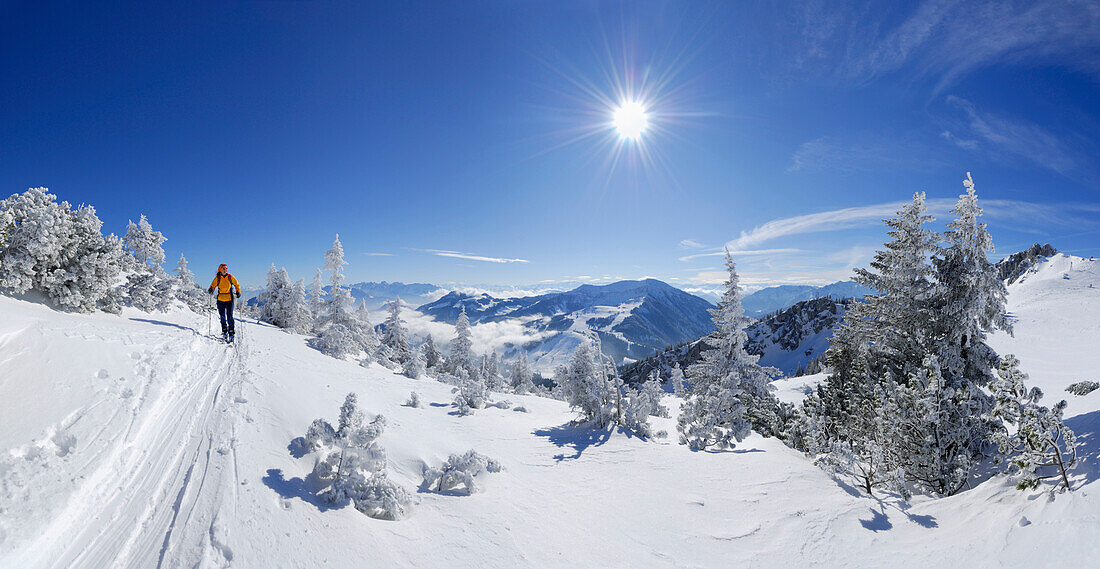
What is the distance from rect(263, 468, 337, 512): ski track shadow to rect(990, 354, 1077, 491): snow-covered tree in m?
10.1

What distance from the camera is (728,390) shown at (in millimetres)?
16109

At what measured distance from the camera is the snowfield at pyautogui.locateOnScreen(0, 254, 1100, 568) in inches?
167

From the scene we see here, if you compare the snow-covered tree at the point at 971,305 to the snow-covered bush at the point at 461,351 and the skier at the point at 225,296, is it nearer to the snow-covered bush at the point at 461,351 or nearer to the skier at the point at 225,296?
the skier at the point at 225,296

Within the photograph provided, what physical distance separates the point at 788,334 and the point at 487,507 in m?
202

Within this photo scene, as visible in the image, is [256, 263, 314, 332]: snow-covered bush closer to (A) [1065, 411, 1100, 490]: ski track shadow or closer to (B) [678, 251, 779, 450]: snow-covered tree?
(B) [678, 251, 779, 450]: snow-covered tree

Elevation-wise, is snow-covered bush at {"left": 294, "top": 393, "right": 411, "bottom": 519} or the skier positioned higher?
the skier

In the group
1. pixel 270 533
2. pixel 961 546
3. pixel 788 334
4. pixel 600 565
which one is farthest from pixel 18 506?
pixel 788 334

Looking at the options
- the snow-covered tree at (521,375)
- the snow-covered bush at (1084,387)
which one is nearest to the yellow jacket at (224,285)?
the snow-covered bush at (1084,387)

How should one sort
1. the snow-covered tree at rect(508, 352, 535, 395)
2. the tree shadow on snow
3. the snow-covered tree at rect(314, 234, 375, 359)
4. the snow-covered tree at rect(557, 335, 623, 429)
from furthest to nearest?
the snow-covered tree at rect(508, 352, 535, 395) → the snow-covered tree at rect(314, 234, 375, 359) → the snow-covered tree at rect(557, 335, 623, 429) → the tree shadow on snow

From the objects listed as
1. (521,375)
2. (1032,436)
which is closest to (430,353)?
(521,375)

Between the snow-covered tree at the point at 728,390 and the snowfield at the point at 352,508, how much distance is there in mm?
3429

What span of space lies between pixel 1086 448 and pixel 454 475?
1029 centimetres

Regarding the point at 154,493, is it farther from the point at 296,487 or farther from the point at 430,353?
the point at 430,353

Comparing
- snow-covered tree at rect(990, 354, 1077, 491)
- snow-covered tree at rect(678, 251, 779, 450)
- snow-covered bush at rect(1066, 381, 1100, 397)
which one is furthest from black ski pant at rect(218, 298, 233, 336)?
snow-covered bush at rect(1066, 381, 1100, 397)
